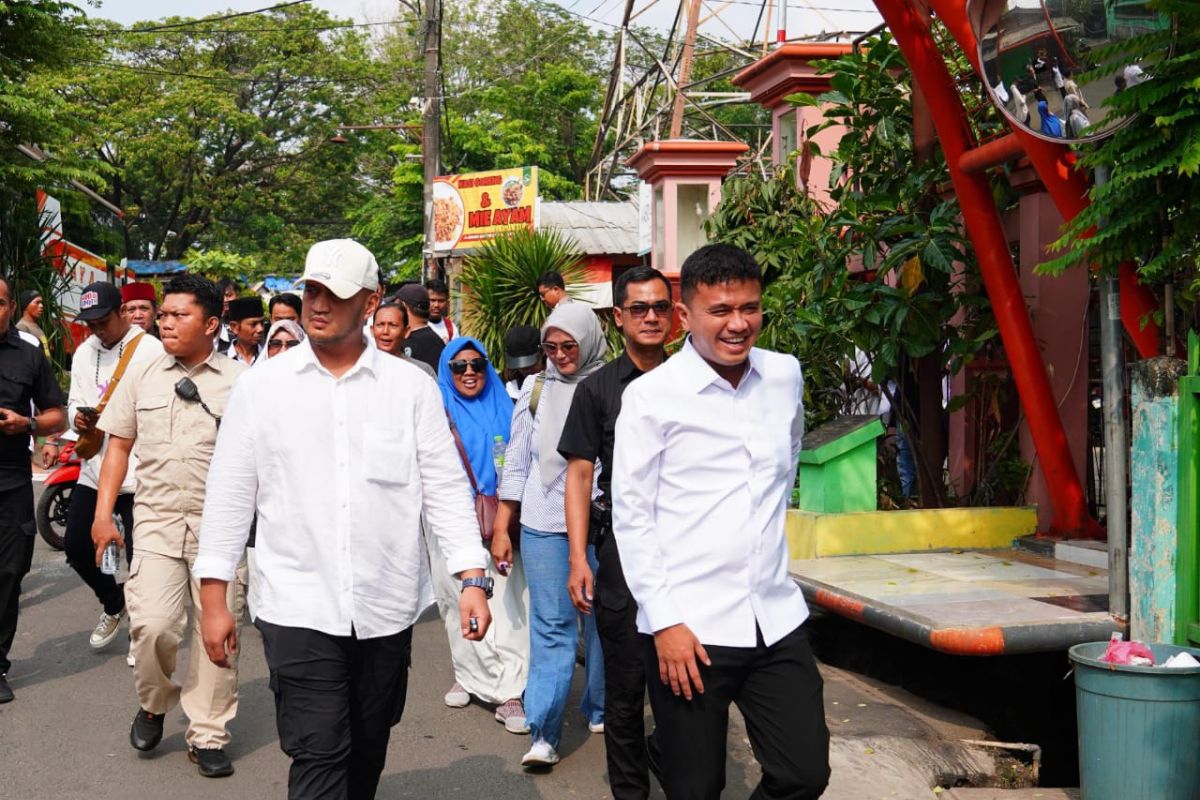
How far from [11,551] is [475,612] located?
12.8ft

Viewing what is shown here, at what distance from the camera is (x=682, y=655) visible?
11.5 ft

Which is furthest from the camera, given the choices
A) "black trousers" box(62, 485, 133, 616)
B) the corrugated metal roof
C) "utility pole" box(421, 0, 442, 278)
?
the corrugated metal roof

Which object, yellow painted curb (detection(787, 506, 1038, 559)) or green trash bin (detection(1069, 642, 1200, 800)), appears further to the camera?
yellow painted curb (detection(787, 506, 1038, 559))

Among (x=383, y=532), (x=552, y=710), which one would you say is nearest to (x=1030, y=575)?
(x=552, y=710)

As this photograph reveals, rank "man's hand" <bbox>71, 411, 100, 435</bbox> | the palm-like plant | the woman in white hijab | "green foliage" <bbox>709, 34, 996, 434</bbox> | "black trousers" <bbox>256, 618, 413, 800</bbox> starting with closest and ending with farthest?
"black trousers" <bbox>256, 618, 413, 800</bbox>
the woman in white hijab
"man's hand" <bbox>71, 411, 100, 435</bbox>
"green foliage" <bbox>709, 34, 996, 434</bbox>
the palm-like plant

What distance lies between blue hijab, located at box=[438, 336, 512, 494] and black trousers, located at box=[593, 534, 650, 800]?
6.62 ft

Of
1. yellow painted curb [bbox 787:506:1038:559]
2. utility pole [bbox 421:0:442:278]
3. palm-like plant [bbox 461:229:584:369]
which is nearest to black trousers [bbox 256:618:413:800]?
yellow painted curb [bbox 787:506:1038:559]

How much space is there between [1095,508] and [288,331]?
18.0ft

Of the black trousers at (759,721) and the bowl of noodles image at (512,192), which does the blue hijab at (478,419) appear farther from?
the bowl of noodles image at (512,192)

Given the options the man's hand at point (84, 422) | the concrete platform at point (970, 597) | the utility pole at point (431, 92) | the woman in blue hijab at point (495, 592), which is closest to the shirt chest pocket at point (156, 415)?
the man's hand at point (84, 422)

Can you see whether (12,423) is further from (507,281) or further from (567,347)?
(507,281)

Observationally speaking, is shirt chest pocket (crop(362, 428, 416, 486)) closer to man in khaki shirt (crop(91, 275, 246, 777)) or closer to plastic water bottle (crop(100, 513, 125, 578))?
man in khaki shirt (crop(91, 275, 246, 777))

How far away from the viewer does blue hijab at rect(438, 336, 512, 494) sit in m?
6.86

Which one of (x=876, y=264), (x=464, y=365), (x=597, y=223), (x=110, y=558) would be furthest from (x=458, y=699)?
(x=597, y=223)
